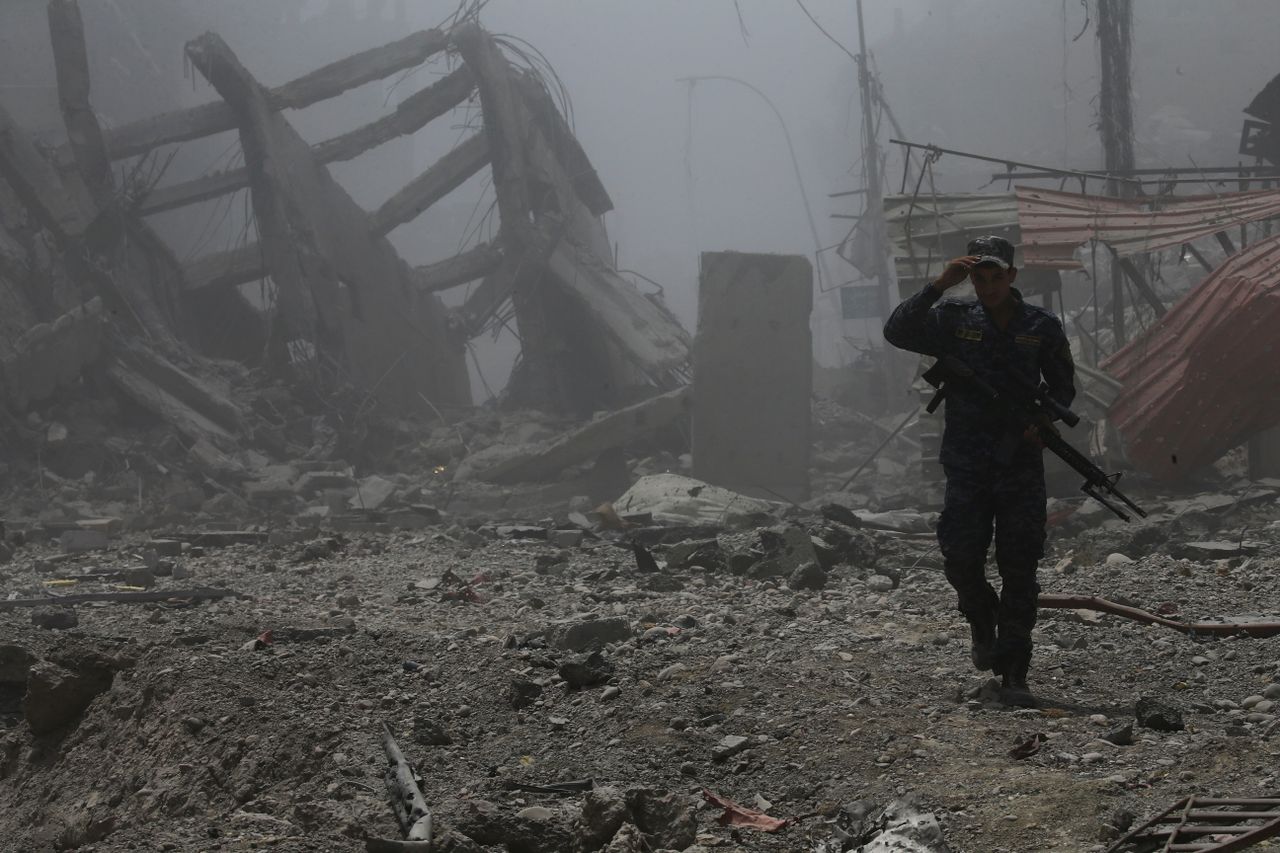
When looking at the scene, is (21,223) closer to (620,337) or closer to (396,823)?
(620,337)

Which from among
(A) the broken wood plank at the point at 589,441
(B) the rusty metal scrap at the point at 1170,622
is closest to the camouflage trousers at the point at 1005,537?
(B) the rusty metal scrap at the point at 1170,622

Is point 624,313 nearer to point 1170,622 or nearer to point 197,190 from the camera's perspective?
point 197,190

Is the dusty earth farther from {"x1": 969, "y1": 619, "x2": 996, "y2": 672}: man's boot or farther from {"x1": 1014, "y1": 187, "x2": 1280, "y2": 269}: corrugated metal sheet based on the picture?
{"x1": 1014, "y1": 187, "x2": 1280, "y2": 269}: corrugated metal sheet

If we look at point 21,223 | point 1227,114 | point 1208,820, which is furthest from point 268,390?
point 1227,114

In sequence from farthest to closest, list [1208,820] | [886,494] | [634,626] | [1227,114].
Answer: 1. [1227,114]
2. [886,494]
3. [634,626]
4. [1208,820]

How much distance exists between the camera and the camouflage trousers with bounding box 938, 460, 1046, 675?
147 inches

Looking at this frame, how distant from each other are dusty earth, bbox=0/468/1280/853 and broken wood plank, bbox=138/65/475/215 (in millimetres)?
10074

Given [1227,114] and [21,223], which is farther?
[1227,114]

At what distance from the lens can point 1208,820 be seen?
2.52 m

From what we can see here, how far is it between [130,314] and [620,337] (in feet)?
18.3

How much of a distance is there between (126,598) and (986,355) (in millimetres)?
4870

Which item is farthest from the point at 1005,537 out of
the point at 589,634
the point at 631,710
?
the point at 589,634

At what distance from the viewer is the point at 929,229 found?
1035 cm

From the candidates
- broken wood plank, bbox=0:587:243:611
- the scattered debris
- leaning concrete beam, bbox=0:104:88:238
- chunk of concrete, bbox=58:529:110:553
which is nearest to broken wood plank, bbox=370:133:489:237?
leaning concrete beam, bbox=0:104:88:238
